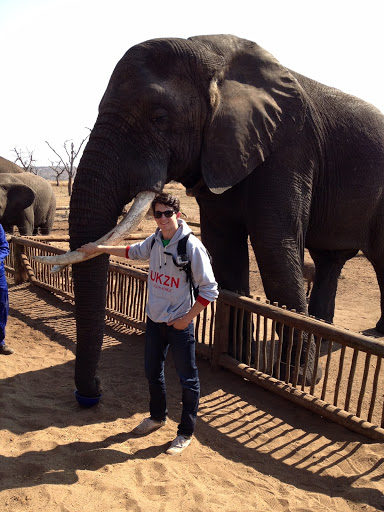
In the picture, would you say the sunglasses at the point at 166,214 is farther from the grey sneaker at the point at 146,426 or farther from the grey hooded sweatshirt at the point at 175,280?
the grey sneaker at the point at 146,426

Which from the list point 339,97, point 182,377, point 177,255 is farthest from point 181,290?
point 339,97

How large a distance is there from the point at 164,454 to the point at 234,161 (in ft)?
7.74

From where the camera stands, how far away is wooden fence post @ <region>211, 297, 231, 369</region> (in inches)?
193

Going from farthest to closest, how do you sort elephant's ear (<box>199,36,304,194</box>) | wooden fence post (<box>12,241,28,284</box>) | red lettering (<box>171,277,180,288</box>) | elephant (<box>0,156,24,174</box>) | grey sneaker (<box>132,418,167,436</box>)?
1. elephant (<box>0,156,24,174</box>)
2. wooden fence post (<box>12,241,28,284</box>)
3. elephant's ear (<box>199,36,304,194</box>)
4. grey sneaker (<box>132,418,167,436</box>)
5. red lettering (<box>171,277,180,288</box>)

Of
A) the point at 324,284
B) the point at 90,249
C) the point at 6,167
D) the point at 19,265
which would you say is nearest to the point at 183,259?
the point at 90,249

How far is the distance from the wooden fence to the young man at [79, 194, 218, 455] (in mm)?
1191

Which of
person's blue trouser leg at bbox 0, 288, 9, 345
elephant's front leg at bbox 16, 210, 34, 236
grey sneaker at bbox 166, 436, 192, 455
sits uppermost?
person's blue trouser leg at bbox 0, 288, 9, 345

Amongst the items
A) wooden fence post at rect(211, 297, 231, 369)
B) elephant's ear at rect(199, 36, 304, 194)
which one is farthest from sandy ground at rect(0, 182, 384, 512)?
elephant's ear at rect(199, 36, 304, 194)

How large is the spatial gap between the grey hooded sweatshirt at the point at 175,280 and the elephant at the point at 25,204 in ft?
29.1

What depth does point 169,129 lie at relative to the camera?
3.79 metres

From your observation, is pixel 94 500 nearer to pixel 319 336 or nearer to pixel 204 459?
pixel 204 459

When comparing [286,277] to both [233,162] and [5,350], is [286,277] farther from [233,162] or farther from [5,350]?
[5,350]

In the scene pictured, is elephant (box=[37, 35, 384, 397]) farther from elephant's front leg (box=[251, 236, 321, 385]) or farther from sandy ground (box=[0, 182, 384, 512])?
sandy ground (box=[0, 182, 384, 512])

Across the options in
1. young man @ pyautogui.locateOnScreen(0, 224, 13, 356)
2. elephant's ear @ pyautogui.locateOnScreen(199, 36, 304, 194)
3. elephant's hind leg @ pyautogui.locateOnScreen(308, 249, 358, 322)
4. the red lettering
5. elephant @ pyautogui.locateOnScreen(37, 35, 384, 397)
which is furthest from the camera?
elephant's hind leg @ pyautogui.locateOnScreen(308, 249, 358, 322)
